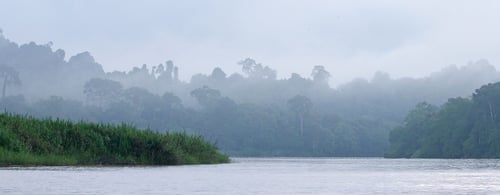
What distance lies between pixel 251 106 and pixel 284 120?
8.42 meters

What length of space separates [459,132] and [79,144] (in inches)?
3310

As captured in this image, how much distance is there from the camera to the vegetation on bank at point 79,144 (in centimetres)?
3647


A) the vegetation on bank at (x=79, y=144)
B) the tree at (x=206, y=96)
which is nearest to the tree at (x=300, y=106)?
the tree at (x=206, y=96)

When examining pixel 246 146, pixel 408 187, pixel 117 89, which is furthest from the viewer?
pixel 117 89

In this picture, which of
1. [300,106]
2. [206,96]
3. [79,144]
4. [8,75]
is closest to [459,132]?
[300,106]

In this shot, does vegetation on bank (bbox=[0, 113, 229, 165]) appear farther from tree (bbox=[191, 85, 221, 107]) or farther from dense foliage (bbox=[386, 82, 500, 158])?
tree (bbox=[191, 85, 221, 107])

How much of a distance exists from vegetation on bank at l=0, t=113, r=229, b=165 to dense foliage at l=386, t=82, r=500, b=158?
228ft

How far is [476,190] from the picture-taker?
19078 mm

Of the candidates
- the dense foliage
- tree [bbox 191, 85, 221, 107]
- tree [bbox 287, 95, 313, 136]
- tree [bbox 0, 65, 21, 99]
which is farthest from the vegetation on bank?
tree [bbox 0, 65, 21, 99]

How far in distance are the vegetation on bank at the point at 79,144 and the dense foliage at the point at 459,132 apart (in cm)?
6964

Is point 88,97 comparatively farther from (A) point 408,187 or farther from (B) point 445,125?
(A) point 408,187

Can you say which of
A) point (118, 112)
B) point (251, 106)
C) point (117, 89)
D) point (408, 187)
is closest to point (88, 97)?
point (117, 89)

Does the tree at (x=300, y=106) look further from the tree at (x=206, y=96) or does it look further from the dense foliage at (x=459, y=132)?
the dense foliage at (x=459, y=132)

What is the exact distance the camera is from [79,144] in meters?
40.0
